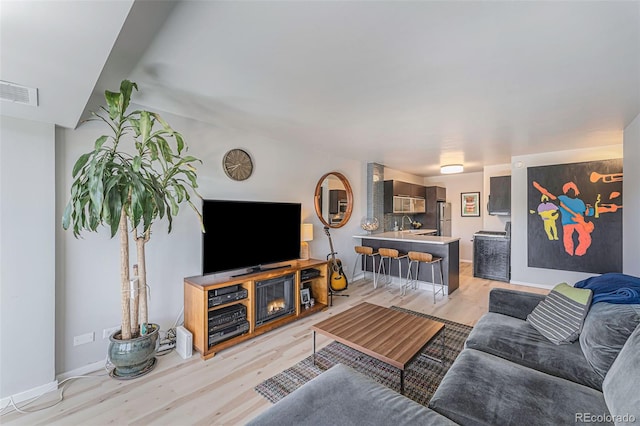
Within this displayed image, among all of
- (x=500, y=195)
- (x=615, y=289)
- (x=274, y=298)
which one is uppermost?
(x=500, y=195)

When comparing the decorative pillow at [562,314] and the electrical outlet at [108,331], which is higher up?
the decorative pillow at [562,314]

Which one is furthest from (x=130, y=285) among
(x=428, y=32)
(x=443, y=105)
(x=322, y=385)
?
(x=443, y=105)

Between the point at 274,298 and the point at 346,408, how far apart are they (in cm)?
217

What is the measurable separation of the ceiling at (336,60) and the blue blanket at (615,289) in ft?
5.08

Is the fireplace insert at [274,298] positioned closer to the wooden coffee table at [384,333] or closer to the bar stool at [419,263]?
the wooden coffee table at [384,333]

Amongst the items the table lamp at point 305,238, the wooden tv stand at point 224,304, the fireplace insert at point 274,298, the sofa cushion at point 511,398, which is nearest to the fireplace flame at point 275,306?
the fireplace insert at point 274,298

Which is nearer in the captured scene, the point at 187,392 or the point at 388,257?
A: the point at 187,392

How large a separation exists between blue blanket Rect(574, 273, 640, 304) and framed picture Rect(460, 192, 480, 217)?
5573 millimetres

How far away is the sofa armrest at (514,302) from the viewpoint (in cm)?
231

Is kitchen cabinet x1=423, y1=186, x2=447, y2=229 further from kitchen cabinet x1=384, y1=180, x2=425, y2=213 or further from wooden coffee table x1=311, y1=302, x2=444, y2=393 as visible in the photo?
wooden coffee table x1=311, y1=302, x2=444, y2=393

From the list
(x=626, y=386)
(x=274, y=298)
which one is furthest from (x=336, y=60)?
(x=274, y=298)

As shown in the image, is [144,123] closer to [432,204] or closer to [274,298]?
[274,298]

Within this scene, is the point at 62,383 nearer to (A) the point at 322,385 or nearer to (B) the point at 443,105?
(A) the point at 322,385

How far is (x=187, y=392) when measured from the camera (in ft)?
6.86
